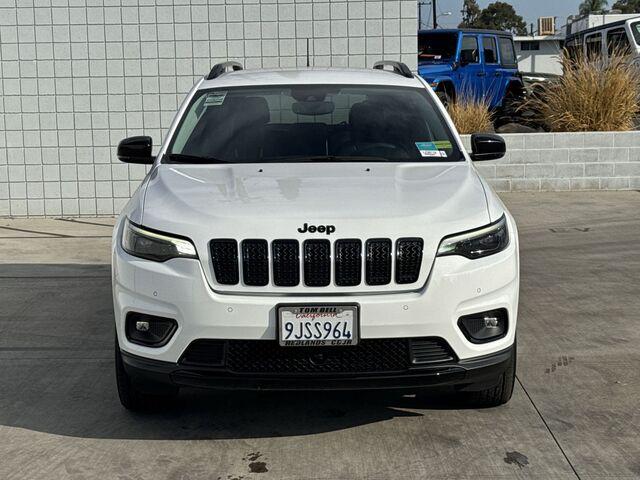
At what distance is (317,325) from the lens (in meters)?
4.04

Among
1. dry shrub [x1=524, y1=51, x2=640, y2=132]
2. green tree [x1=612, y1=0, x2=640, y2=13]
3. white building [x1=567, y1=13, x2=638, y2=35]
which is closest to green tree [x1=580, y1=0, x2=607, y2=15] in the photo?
green tree [x1=612, y1=0, x2=640, y2=13]

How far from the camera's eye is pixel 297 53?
1123 cm

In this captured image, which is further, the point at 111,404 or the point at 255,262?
the point at 111,404

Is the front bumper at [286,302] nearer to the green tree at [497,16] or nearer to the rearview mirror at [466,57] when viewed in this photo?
the rearview mirror at [466,57]

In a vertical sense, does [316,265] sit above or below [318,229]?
below

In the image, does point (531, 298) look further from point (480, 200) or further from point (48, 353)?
point (48, 353)

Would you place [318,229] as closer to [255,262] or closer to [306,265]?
[306,265]

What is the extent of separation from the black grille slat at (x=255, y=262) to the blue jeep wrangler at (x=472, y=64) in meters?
13.9

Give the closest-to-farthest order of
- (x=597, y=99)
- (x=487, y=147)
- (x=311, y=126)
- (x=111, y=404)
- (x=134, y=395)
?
(x=134, y=395) → (x=111, y=404) → (x=311, y=126) → (x=487, y=147) → (x=597, y=99)

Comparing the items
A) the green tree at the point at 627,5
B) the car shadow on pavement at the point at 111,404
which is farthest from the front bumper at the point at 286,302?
the green tree at the point at 627,5

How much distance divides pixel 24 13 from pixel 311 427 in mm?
8051

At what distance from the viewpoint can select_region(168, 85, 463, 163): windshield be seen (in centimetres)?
542

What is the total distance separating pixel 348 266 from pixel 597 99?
10.6 meters

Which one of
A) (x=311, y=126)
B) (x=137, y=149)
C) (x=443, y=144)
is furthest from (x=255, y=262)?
(x=137, y=149)
